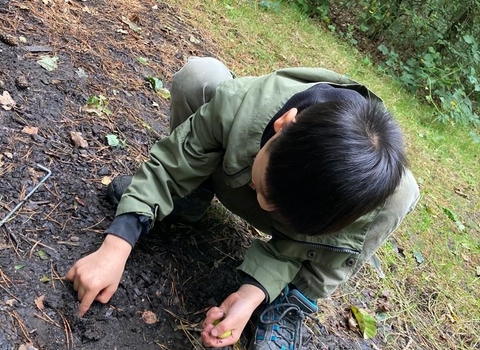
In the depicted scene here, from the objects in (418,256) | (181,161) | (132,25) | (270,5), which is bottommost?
(270,5)

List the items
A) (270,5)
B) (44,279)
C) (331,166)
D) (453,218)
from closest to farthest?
(331,166)
(44,279)
(453,218)
(270,5)

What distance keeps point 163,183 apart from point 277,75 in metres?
0.50

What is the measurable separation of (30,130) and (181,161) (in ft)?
2.07

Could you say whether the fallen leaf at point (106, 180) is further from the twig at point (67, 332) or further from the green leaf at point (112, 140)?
the twig at point (67, 332)

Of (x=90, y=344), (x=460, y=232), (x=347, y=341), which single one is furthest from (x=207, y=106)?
(x=460, y=232)

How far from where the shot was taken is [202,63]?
70.6 inches

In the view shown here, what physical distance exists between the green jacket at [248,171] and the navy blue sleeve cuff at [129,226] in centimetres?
2

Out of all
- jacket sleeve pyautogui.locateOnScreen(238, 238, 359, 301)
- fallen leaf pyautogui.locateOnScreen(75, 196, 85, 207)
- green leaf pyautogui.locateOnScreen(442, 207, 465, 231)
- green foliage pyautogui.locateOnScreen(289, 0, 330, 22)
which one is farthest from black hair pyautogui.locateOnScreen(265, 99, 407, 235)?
green foliage pyautogui.locateOnScreen(289, 0, 330, 22)

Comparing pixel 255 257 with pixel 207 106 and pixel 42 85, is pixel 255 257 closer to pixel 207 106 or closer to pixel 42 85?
pixel 207 106

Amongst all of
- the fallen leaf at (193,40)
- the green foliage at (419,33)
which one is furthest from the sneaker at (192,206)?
A: the green foliage at (419,33)

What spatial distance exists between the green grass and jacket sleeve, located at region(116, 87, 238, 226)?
3.29 ft

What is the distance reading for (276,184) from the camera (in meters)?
1.19

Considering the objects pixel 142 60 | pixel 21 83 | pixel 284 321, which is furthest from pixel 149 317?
pixel 142 60

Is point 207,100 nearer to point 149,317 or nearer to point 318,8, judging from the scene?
point 149,317
